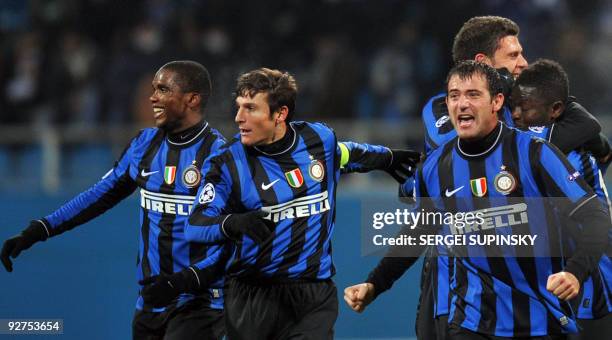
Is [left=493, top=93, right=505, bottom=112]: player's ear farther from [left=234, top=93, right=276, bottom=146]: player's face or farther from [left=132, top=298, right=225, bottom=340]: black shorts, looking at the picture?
[left=132, top=298, right=225, bottom=340]: black shorts

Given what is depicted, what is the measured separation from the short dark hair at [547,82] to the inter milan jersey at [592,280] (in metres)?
0.15

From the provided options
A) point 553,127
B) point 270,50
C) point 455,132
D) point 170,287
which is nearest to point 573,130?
point 553,127

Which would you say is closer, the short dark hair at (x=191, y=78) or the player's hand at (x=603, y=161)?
the player's hand at (x=603, y=161)

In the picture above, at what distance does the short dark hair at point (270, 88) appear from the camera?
4965mm

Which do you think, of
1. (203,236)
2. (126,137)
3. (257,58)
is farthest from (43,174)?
(203,236)

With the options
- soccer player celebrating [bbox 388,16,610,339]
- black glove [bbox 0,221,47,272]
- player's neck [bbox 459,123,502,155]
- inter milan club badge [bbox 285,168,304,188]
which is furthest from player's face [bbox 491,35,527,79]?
black glove [bbox 0,221,47,272]

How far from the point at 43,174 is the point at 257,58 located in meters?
2.48

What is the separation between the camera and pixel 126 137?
9.05 meters

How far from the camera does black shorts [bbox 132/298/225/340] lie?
207 inches

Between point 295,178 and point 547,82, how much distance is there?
1.19 metres

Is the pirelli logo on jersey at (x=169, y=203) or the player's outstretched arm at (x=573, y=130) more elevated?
the player's outstretched arm at (x=573, y=130)

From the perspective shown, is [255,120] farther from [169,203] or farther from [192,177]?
[169,203]

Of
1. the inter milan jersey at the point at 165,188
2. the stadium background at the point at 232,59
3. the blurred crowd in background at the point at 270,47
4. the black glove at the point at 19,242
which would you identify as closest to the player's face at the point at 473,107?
the inter milan jersey at the point at 165,188

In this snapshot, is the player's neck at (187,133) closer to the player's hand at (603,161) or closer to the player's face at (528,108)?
the player's face at (528,108)
